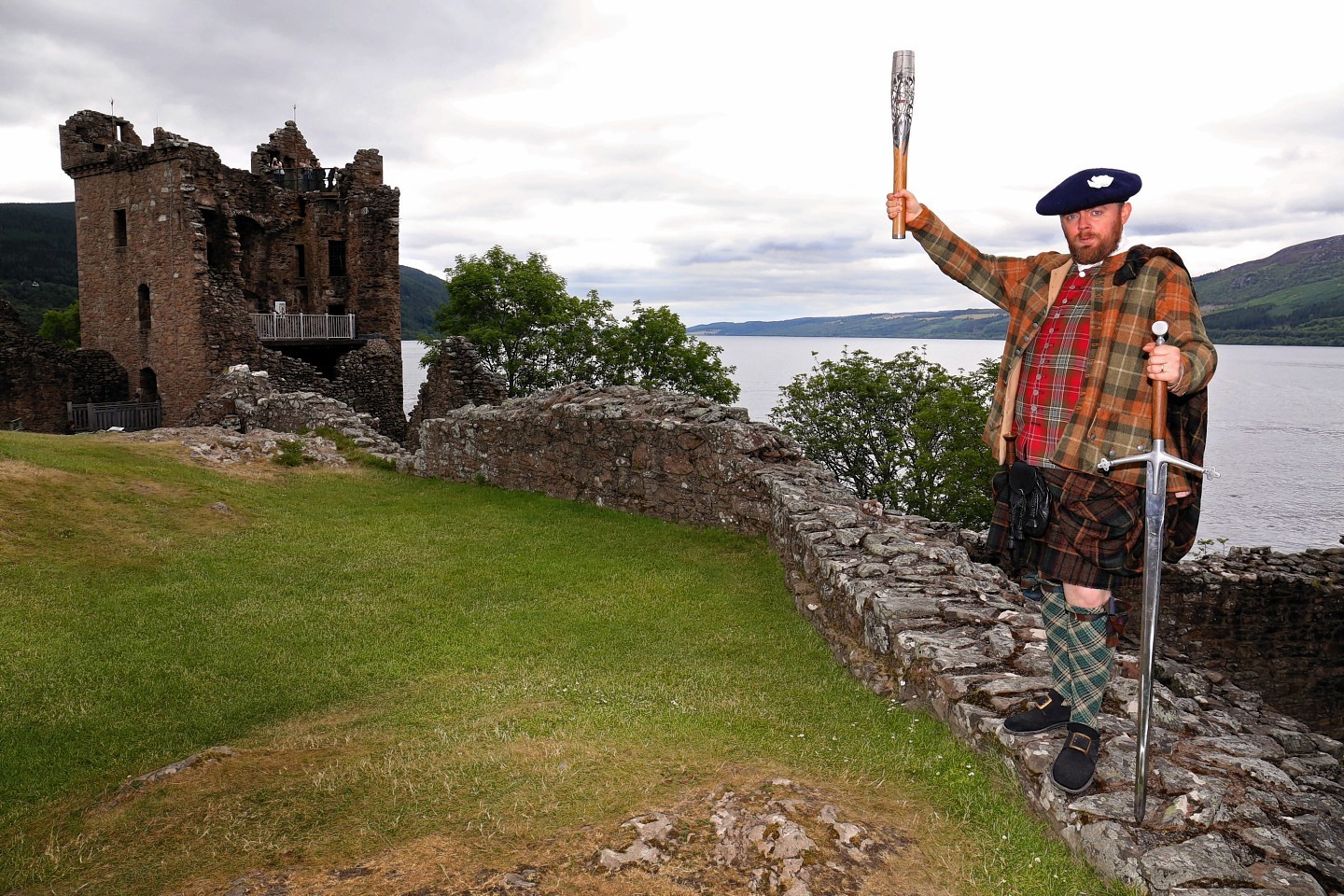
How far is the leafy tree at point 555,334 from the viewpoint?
3931 centimetres

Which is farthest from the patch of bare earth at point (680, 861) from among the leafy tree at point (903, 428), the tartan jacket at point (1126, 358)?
the leafy tree at point (903, 428)

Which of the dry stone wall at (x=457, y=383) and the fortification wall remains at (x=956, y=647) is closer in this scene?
the fortification wall remains at (x=956, y=647)

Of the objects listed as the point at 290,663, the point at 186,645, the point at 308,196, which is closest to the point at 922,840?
the point at 290,663

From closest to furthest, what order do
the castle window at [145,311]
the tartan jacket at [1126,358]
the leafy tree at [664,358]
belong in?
the tartan jacket at [1126,358] < the castle window at [145,311] < the leafy tree at [664,358]

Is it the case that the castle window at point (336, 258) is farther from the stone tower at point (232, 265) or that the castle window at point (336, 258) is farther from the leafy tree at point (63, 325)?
the leafy tree at point (63, 325)

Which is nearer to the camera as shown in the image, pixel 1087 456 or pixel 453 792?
pixel 1087 456

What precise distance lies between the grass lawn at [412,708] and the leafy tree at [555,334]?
1095 inches

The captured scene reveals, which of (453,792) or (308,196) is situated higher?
(308,196)

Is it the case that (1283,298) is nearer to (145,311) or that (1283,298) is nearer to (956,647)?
(145,311)

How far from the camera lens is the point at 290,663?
23.7 ft

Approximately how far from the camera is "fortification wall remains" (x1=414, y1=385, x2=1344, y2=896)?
3.82 metres

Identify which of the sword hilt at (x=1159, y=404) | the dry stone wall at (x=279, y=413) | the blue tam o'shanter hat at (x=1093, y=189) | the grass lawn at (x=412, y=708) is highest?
the blue tam o'shanter hat at (x=1093, y=189)

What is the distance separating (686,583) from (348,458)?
1054 cm

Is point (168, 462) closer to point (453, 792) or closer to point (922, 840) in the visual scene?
point (453, 792)
